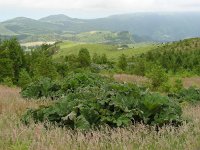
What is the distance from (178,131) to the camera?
596cm

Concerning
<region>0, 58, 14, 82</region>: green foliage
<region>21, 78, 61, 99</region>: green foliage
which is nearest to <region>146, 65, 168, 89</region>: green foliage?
<region>0, 58, 14, 82</region>: green foliage

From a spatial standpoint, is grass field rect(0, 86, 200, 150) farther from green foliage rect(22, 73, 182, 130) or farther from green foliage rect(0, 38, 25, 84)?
green foliage rect(0, 38, 25, 84)

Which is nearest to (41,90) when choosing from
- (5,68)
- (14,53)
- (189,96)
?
(189,96)

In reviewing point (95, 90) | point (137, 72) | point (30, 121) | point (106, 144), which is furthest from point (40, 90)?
point (137, 72)

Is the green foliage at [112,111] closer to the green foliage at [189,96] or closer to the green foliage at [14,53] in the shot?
the green foliage at [189,96]

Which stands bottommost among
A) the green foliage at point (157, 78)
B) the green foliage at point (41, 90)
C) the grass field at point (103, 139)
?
the green foliage at point (157, 78)

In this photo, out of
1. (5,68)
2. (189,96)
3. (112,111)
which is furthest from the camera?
(5,68)

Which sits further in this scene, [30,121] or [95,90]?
[95,90]

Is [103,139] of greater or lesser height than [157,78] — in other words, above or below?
above

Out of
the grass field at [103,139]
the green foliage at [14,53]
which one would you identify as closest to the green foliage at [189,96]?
the grass field at [103,139]

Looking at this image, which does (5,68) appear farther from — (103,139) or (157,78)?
(103,139)

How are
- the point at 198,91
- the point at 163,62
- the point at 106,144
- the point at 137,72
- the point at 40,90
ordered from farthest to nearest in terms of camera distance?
the point at 163,62
the point at 137,72
the point at 198,91
the point at 40,90
the point at 106,144

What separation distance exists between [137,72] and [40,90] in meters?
32.0

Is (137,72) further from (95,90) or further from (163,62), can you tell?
(95,90)
